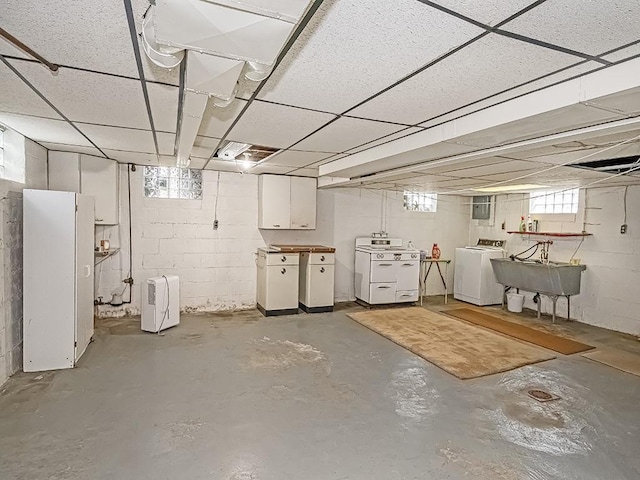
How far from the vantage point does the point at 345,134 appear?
3.01m

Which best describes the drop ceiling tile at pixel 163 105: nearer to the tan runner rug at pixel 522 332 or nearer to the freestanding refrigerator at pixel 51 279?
the freestanding refrigerator at pixel 51 279

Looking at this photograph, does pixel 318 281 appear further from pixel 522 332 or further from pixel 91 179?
pixel 91 179

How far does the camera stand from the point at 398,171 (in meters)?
4.16

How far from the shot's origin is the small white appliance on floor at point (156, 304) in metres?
4.49

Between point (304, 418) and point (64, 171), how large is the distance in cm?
391

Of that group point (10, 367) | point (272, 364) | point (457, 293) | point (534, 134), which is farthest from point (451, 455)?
point (457, 293)

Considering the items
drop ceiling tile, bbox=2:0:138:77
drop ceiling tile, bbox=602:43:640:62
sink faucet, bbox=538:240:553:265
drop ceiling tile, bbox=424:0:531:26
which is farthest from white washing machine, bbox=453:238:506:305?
drop ceiling tile, bbox=2:0:138:77

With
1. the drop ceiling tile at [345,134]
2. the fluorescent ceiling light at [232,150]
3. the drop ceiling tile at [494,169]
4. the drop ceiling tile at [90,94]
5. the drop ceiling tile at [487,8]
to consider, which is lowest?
the drop ceiling tile at [494,169]

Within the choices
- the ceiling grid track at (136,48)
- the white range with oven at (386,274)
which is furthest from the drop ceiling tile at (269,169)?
the ceiling grid track at (136,48)

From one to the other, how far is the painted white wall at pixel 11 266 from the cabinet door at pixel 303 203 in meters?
3.29

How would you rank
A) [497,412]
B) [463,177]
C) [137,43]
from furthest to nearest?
[463,177] → [497,412] → [137,43]

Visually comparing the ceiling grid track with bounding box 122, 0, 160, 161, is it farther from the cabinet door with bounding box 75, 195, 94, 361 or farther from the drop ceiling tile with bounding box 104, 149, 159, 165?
the drop ceiling tile with bounding box 104, 149, 159, 165

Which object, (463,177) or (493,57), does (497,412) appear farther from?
(463,177)

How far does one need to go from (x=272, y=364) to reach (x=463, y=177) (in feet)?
11.1
